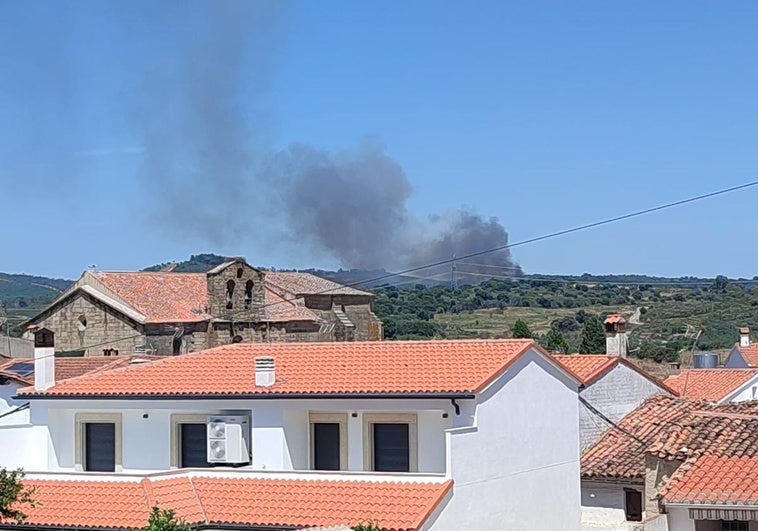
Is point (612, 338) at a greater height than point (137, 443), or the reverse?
point (612, 338)

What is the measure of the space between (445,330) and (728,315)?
2101 centimetres

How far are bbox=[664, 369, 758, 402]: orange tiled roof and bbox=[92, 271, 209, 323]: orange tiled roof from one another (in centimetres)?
2567

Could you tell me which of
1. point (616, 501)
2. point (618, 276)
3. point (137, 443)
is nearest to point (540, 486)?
point (616, 501)

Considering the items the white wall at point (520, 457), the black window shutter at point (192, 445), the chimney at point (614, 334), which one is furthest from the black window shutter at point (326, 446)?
the chimney at point (614, 334)

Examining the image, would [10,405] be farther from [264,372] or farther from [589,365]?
[589,365]

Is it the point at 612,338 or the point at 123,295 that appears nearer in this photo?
the point at 612,338

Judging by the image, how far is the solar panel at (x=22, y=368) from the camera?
3087 cm

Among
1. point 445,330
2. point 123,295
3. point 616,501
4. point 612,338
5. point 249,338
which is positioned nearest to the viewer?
point 616,501

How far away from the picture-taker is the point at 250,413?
75.7ft

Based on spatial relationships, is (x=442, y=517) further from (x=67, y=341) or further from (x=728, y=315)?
(x=728, y=315)

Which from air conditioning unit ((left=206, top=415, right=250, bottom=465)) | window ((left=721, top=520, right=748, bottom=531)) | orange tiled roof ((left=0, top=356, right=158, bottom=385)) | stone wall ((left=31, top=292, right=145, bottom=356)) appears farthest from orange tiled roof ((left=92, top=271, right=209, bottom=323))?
window ((left=721, top=520, right=748, bottom=531))

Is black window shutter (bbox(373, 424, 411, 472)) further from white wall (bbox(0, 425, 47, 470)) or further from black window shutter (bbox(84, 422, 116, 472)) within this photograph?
white wall (bbox(0, 425, 47, 470))

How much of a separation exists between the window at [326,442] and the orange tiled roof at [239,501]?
124 cm

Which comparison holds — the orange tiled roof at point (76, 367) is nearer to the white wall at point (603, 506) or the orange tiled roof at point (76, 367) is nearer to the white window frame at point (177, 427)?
the white window frame at point (177, 427)
